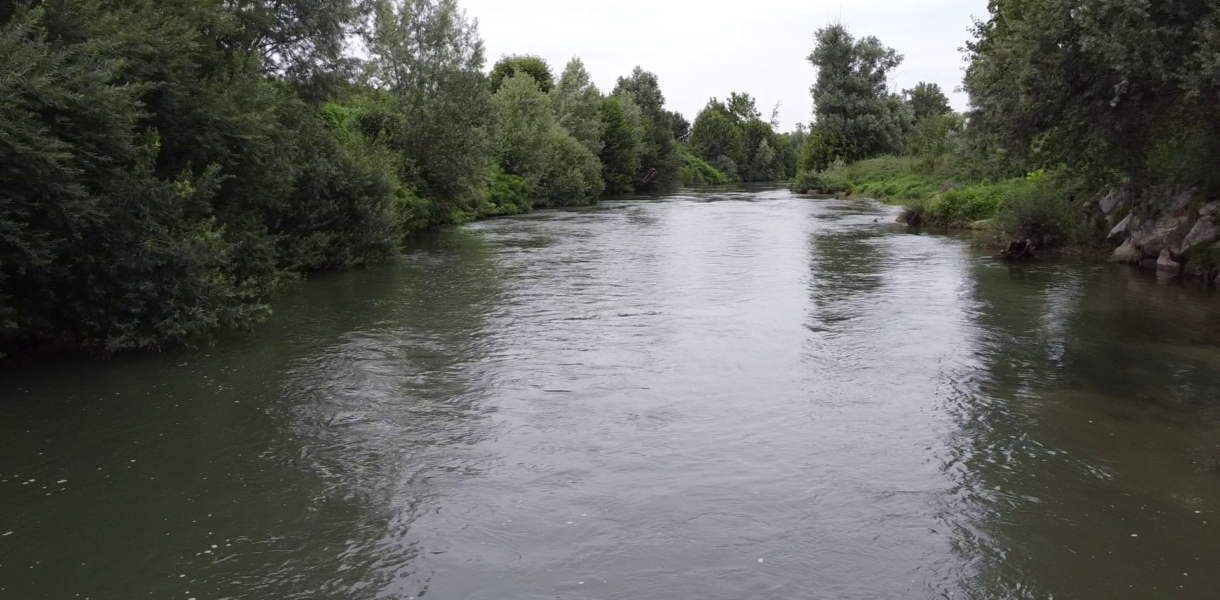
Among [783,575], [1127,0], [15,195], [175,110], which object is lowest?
[783,575]

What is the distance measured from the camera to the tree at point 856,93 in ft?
236

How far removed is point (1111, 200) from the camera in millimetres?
24234

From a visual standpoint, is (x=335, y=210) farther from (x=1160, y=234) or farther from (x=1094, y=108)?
(x=1160, y=234)

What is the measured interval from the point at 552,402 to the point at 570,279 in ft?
34.2

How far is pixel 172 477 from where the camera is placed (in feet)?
27.3

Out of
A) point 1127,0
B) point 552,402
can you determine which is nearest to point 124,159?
point 552,402

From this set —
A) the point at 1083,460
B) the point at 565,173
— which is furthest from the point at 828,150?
the point at 1083,460

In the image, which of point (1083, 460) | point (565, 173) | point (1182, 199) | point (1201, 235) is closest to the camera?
point (1083, 460)

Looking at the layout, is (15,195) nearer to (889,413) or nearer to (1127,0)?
(889,413)

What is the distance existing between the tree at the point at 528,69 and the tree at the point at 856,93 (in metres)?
21.6

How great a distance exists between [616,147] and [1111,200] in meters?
50.9

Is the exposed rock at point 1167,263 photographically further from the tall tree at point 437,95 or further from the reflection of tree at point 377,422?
the tall tree at point 437,95

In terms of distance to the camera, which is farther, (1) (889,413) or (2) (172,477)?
(1) (889,413)

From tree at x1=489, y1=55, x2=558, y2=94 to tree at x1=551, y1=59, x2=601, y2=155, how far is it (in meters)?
2.70
